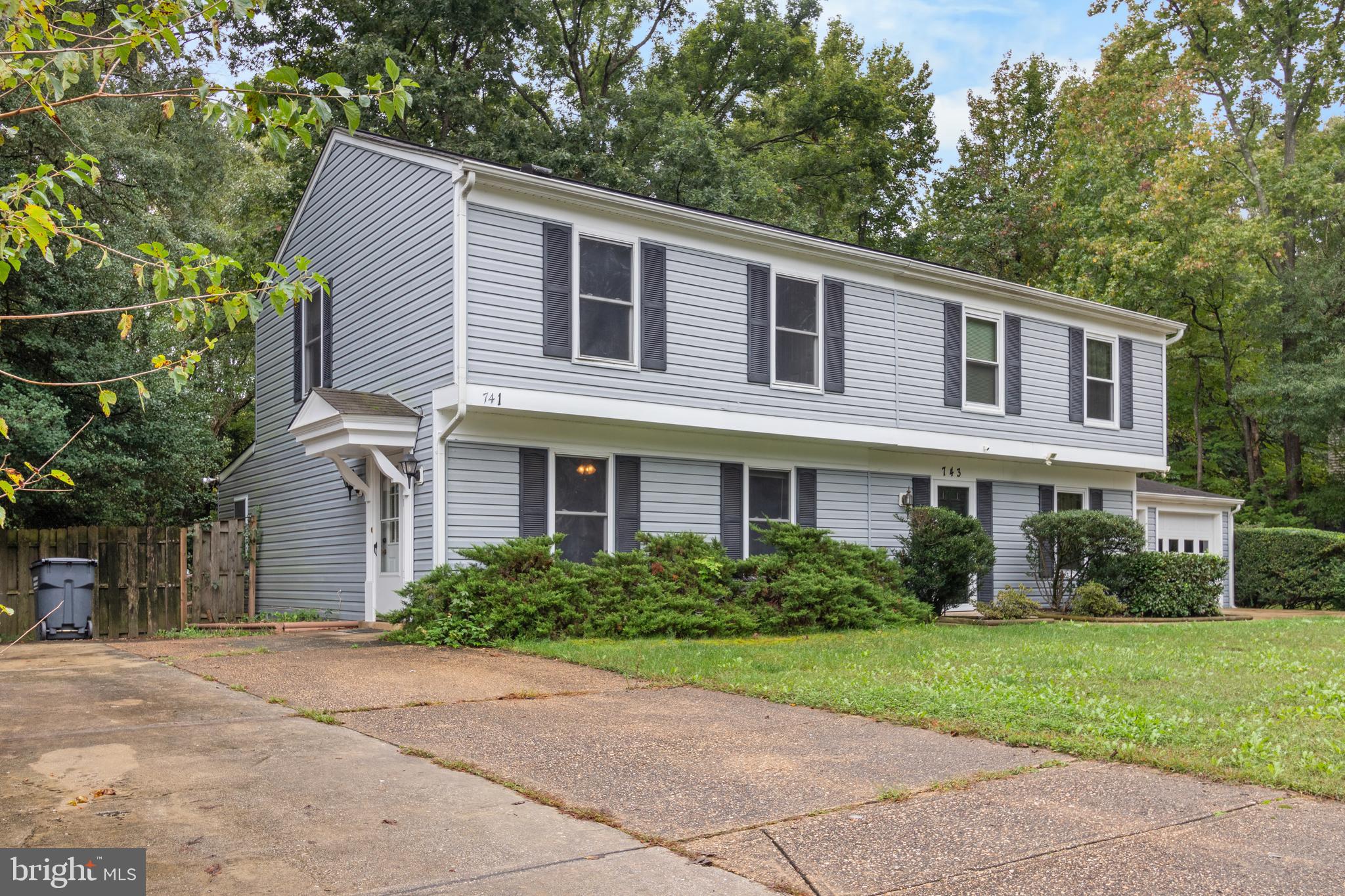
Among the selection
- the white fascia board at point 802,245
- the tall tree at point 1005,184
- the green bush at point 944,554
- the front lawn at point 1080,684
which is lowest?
the front lawn at point 1080,684

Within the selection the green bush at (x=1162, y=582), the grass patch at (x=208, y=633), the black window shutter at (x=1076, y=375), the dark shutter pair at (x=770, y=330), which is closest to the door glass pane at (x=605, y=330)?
the dark shutter pair at (x=770, y=330)

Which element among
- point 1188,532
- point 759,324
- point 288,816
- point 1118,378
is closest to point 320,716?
point 288,816

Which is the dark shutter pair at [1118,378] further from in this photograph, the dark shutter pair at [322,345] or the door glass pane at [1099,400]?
the dark shutter pair at [322,345]

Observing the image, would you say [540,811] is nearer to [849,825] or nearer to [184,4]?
[849,825]

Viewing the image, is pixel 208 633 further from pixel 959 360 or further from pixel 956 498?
pixel 959 360

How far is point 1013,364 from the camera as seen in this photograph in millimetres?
18141

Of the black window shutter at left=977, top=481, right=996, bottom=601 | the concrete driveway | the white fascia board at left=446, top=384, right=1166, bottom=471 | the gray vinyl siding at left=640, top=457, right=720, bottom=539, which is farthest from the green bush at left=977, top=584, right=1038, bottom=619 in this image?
the concrete driveway

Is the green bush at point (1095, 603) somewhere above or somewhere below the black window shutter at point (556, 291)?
below

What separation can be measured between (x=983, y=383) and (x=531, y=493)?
8.52m

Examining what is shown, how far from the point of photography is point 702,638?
12195 millimetres

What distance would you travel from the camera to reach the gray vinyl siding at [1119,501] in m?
20.0

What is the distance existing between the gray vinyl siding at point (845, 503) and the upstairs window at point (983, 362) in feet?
8.98

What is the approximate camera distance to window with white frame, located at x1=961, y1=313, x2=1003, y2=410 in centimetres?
1773

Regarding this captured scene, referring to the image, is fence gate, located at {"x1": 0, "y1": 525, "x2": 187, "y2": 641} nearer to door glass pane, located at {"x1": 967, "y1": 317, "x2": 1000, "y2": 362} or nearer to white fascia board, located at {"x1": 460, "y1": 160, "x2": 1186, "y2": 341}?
white fascia board, located at {"x1": 460, "y1": 160, "x2": 1186, "y2": 341}
